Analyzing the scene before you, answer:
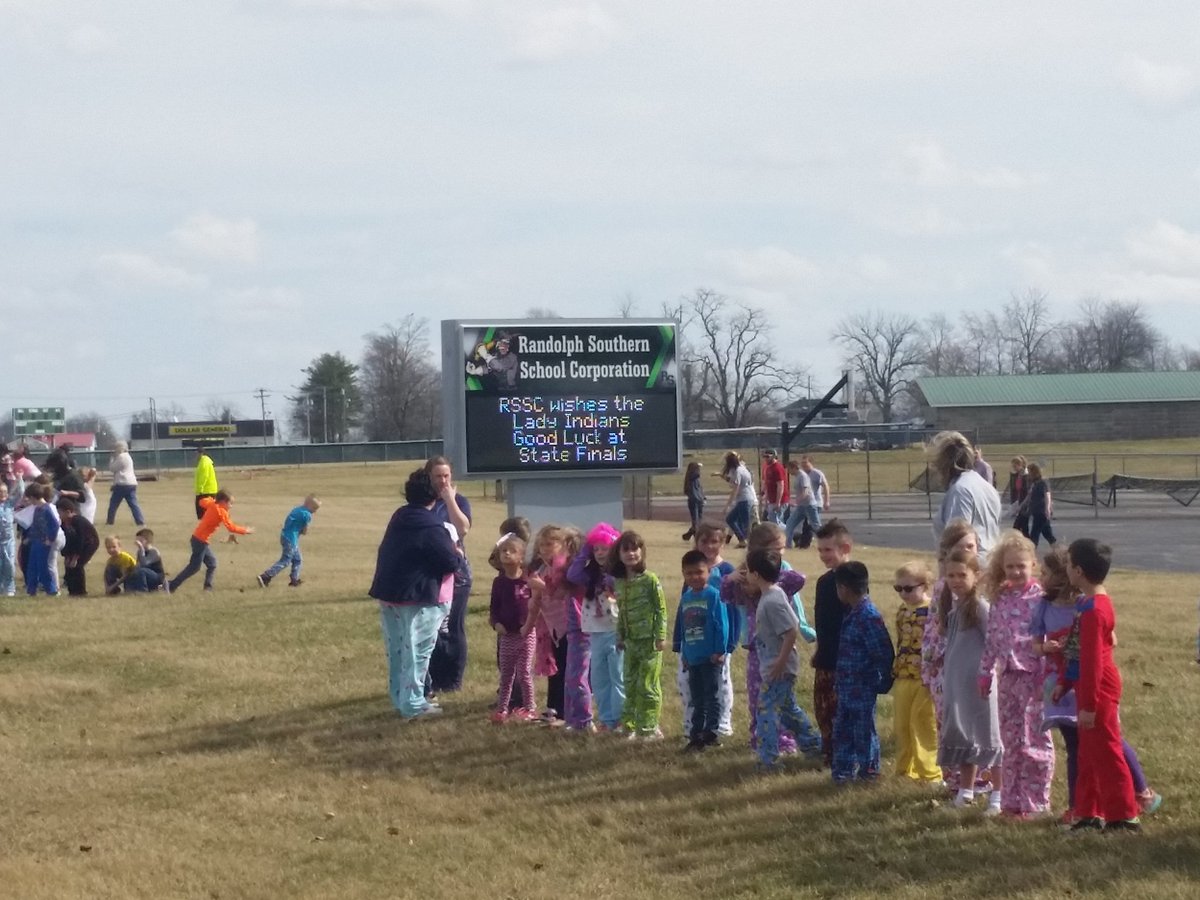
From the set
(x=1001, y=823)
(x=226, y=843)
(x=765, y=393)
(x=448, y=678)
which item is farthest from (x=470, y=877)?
(x=765, y=393)

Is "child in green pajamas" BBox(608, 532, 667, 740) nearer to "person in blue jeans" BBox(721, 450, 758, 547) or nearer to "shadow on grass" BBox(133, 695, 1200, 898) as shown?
"shadow on grass" BBox(133, 695, 1200, 898)

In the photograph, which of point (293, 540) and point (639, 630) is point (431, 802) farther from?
point (293, 540)

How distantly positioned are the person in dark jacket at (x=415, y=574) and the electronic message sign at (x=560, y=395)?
5.44 m

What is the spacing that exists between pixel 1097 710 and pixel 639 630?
12.1 feet

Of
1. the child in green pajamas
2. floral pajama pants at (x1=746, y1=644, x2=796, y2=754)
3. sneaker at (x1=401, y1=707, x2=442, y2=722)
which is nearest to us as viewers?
floral pajama pants at (x1=746, y1=644, x2=796, y2=754)

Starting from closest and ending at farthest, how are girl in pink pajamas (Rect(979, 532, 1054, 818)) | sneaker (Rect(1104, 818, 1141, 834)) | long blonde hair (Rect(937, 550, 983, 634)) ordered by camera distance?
sneaker (Rect(1104, 818, 1141, 834)) → girl in pink pajamas (Rect(979, 532, 1054, 818)) → long blonde hair (Rect(937, 550, 983, 634))

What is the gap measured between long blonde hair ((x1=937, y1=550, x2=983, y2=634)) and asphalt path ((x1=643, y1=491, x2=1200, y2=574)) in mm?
15919

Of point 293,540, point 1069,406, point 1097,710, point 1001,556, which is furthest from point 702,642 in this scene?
point 1069,406

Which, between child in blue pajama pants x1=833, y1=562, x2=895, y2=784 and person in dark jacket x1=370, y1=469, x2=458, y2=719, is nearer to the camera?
child in blue pajama pants x1=833, y1=562, x2=895, y2=784

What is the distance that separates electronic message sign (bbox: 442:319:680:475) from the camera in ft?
56.1

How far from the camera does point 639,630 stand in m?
10.4

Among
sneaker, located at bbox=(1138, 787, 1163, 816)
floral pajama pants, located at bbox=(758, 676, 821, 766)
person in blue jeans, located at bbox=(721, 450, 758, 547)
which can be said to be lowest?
sneaker, located at bbox=(1138, 787, 1163, 816)

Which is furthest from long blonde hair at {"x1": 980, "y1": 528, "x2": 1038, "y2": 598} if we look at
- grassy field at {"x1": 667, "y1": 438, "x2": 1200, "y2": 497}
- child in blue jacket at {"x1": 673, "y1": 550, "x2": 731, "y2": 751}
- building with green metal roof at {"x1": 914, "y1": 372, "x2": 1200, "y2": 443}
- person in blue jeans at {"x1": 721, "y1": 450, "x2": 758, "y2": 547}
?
building with green metal roof at {"x1": 914, "y1": 372, "x2": 1200, "y2": 443}

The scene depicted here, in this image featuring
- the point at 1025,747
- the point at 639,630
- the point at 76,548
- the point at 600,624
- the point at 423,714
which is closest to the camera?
the point at 1025,747
